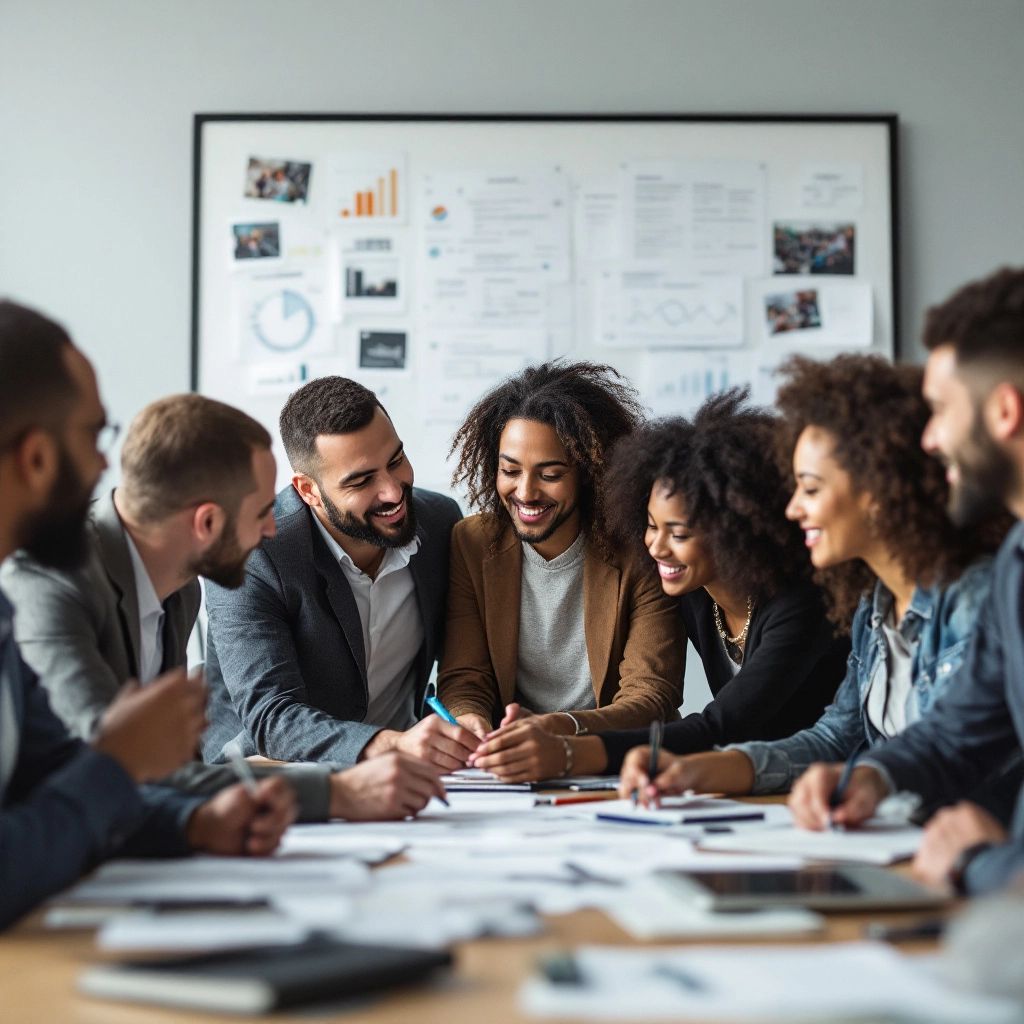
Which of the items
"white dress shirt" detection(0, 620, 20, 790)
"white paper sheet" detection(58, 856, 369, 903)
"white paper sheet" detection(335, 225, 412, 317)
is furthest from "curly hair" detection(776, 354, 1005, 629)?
"white paper sheet" detection(335, 225, 412, 317)

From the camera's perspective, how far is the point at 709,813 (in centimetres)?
172

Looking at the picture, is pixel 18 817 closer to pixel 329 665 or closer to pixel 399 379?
pixel 329 665

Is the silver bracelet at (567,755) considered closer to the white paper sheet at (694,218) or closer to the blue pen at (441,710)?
the blue pen at (441,710)

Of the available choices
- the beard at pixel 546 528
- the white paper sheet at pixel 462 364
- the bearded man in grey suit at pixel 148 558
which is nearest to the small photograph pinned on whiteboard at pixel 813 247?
the white paper sheet at pixel 462 364

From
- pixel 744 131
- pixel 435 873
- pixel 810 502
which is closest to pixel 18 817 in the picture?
pixel 435 873

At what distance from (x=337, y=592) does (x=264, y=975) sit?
1.76m

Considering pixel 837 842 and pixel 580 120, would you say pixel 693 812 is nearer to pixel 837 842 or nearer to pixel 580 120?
pixel 837 842

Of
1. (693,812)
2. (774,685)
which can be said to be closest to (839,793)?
(693,812)

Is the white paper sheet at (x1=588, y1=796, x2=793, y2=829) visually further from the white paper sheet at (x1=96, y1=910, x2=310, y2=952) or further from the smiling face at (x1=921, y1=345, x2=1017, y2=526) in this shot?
the white paper sheet at (x1=96, y1=910, x2=310, y2=952)

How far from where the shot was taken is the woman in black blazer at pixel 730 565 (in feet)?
7.31

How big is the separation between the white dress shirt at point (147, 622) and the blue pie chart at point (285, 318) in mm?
1470

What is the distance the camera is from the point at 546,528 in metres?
2.68

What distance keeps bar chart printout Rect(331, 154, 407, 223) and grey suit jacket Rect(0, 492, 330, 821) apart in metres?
1.66

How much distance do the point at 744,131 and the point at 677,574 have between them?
5.49 feet
